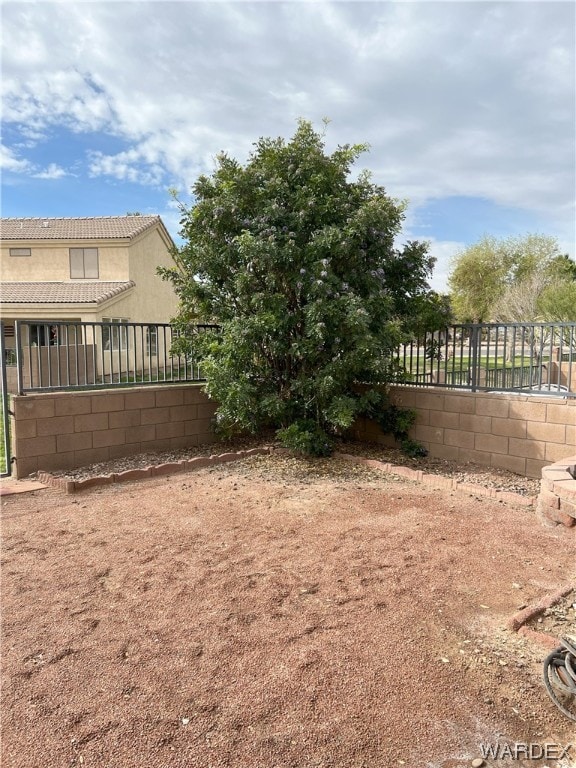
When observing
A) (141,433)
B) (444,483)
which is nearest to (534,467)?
(444,483)

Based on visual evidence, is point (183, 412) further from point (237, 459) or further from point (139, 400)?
point (237, 459)

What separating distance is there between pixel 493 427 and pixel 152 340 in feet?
15.3

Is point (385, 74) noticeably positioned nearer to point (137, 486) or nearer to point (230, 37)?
point (230, 37)

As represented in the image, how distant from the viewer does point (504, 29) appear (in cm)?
586

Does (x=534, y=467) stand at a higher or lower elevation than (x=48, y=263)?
lower

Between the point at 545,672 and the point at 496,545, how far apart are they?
5.20ft

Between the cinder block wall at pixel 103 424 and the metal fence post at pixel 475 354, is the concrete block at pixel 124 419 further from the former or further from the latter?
the metal fence post at pixel 475 354

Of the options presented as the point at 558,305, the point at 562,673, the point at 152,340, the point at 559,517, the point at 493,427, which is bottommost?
A: the point at 562,673

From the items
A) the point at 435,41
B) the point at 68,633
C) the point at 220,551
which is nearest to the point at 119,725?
the point at 68,633

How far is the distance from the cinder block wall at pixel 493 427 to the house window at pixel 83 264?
54.2 ft

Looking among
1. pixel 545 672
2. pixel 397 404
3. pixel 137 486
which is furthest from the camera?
pixel 397 404

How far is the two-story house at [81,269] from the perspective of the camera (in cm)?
1812

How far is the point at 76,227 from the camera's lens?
20672 mm

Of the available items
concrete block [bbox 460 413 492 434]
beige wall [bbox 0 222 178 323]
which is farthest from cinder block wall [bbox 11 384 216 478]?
beige wall [bbox 0 222 178 323]
